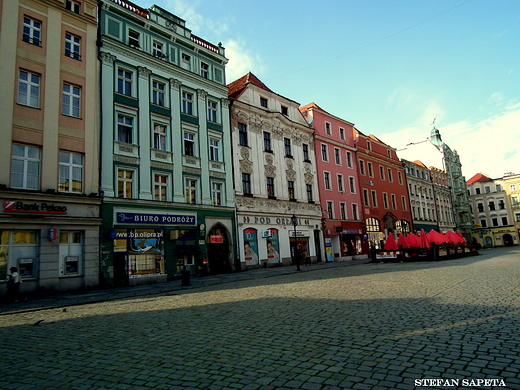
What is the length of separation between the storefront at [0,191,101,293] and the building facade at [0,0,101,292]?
4 cm

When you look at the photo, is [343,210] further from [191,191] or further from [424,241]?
[191,191]

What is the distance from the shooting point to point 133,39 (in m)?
24.5

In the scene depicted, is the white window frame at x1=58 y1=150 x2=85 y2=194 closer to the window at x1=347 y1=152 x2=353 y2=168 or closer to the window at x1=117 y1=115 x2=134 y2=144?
the window at x1=117 y1=115 x2=134 y2=144

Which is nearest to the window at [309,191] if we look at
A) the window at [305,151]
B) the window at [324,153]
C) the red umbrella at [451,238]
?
the window at [305,151]

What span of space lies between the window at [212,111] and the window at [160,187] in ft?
23.1

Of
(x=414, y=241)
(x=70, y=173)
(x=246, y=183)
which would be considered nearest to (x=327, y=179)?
(x=414, y=241)

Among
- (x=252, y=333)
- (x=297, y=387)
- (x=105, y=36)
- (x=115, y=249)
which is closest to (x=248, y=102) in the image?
(x=105, y=36)

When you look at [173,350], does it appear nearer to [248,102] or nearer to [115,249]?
[115,249]

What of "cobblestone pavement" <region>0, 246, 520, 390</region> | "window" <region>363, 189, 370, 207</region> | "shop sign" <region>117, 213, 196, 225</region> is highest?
"window" <region>363, 189, 370, 207</region>

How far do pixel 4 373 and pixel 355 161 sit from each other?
1739 inches

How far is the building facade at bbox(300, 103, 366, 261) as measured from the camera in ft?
129

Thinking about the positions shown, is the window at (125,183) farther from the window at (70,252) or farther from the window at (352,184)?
the window at (352,184)

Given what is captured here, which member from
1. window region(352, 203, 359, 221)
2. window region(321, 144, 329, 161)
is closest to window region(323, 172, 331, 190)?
window region(321, 144, 329, 161)

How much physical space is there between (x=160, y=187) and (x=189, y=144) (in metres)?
4.40
